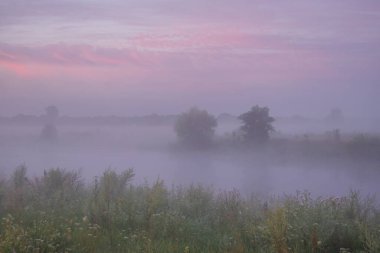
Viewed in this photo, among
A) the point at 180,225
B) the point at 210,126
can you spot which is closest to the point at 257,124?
the point at 210,126

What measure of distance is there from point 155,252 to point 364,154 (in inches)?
1660

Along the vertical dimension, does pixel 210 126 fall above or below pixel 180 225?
above

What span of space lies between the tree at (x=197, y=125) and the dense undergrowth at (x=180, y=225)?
148 feet

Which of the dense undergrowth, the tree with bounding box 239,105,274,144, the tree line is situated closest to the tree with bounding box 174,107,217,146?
the tree line

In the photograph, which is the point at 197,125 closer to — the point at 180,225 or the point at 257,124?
the point at 257,124

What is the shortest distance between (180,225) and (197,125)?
49037 mm

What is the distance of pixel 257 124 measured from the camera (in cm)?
5162

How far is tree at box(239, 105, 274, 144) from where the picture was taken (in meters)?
51.2

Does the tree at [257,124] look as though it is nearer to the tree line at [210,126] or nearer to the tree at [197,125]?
the tree line at [210,126]

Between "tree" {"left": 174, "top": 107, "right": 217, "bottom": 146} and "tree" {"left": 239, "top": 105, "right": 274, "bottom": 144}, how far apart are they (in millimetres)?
7381

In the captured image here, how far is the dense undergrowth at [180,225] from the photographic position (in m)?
7.65

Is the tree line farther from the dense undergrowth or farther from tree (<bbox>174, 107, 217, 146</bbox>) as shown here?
the dense undergrowth

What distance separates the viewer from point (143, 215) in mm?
10359

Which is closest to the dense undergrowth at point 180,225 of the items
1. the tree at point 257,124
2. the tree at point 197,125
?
the tree at point 257,124
